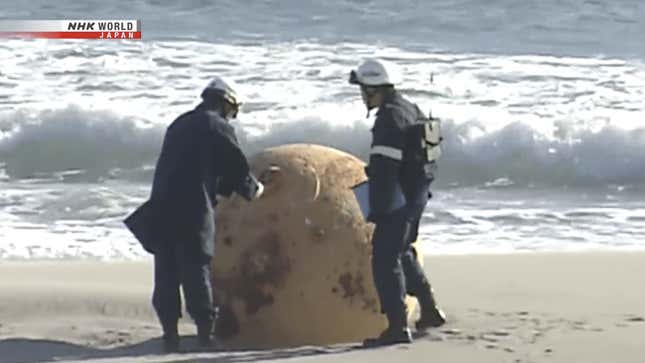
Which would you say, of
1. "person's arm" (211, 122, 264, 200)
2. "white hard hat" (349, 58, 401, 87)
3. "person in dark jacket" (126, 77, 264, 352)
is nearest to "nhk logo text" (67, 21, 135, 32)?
"person in dark jacket" (126, 77, 264, 352)

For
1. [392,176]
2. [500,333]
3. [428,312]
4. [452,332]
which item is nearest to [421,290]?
[428,312]

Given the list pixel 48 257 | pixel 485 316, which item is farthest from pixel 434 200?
pixel 485 316

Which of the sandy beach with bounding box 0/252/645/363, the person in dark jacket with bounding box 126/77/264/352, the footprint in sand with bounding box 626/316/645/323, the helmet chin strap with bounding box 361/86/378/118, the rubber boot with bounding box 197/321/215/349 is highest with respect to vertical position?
the helmet chin strap with bounding box 361/86/378/118

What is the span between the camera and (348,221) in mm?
8516

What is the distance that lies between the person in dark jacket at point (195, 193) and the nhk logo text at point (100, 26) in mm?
16068

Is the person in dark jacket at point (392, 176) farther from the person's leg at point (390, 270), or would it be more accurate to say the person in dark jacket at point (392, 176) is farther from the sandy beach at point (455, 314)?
the sandy beach at point (455, 314)

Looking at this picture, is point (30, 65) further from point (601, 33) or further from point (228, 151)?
point (228, 151)

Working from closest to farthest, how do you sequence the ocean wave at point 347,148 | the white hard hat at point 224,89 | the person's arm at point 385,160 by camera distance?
the person's arm at point 385,160 < the white hard hat at point 224,89 < the ocean wave at point 347,148

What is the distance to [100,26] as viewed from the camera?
965 inches

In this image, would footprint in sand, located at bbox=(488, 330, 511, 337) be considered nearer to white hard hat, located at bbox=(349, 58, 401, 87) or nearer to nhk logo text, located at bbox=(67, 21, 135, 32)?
white hard hat, located at bbox=(349, 58, 401, 87)

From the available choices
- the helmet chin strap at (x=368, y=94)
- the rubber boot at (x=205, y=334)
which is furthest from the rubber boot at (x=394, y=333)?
the helmet chin strap at (x=368, y=94)

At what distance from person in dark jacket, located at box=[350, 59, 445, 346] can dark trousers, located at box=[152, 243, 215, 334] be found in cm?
85

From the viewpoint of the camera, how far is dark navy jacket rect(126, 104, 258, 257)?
8.29 metres

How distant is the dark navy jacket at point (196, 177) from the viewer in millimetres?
8289
